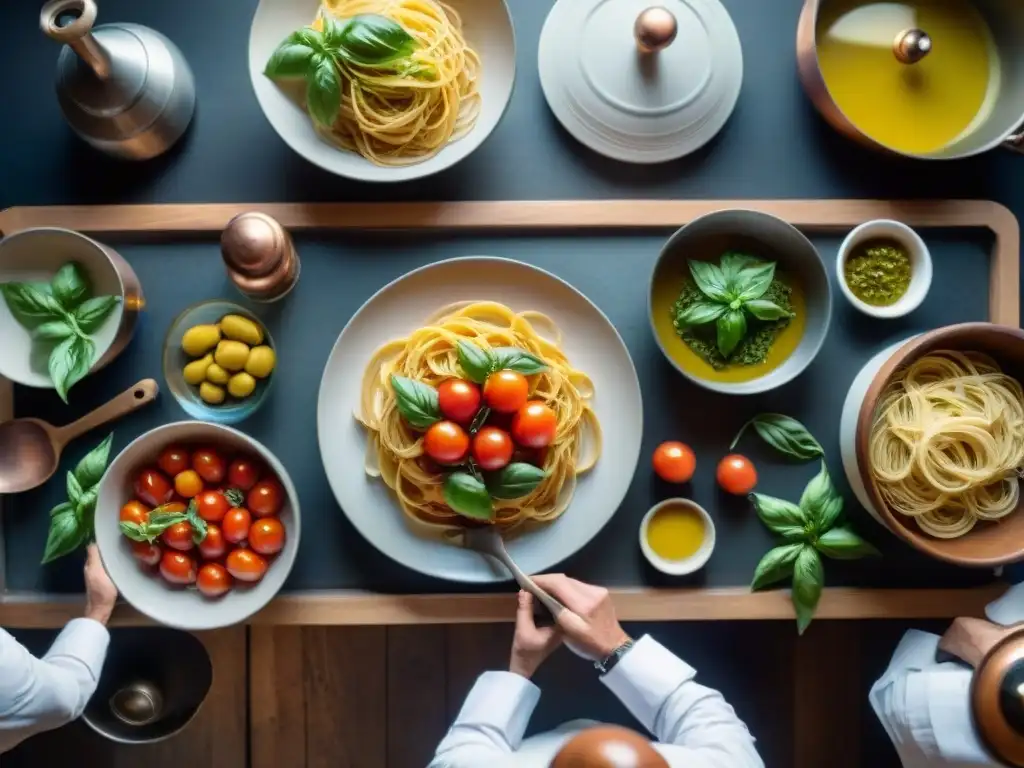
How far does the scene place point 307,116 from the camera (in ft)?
5.15

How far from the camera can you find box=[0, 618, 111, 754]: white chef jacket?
1.36 m

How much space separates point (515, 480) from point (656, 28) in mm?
Result: 844

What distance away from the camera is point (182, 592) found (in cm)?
151

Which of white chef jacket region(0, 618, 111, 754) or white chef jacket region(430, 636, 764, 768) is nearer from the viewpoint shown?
white chef jacket region(0, 618, 111, 754)

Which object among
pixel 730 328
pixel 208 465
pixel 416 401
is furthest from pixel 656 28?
pixel 208 465

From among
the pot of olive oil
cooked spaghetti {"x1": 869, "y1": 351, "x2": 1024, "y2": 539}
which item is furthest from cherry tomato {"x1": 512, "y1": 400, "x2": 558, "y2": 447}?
the pot of olive oil

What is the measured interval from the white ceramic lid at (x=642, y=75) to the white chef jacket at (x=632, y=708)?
3.17 ft

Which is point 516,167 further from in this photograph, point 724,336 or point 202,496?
point 202,496

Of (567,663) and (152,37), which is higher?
(152,37)

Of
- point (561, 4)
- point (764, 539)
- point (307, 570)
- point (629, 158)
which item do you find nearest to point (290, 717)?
point (307, 570)

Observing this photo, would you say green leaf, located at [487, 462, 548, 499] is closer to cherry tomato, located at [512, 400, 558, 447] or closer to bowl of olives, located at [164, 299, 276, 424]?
cherry tomato, located at [512, 400, 558, 447]

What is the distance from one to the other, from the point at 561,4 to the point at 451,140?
35 centimetres

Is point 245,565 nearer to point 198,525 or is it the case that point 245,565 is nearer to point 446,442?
point 198,525

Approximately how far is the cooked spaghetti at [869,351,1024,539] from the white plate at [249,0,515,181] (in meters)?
0.92
